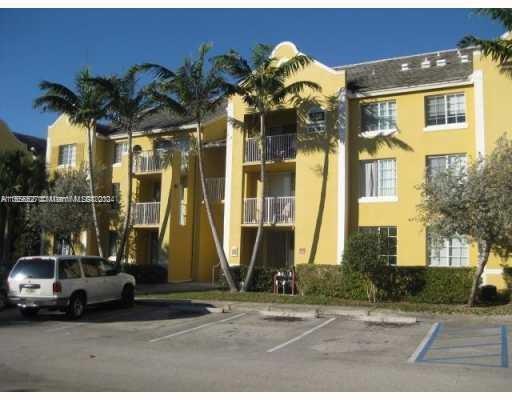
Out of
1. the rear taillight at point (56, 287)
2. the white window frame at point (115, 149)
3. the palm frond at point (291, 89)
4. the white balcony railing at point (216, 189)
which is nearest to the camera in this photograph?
the rear taillight at point (56, 287)

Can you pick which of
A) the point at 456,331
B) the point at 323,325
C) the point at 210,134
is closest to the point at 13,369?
the point at 323,325

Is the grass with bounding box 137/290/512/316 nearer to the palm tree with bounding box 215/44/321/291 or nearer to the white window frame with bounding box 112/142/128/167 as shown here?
the palm tree with bounding box 215/44/321/291

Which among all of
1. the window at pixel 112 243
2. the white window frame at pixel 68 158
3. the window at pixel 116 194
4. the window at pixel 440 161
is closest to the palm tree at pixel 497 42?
the window at pixel 440 161

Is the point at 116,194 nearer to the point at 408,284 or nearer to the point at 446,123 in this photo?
the point at 408,284

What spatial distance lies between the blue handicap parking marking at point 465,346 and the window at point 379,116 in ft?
32.8

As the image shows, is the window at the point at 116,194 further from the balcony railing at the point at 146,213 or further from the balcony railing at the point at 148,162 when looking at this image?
the balcony railing at the point at 148,162

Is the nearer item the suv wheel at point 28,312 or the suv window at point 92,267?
the suv wheel at point 28,312

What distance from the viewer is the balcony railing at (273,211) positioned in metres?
22.3

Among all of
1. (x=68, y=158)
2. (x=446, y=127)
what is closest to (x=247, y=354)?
(x=446, y=127)

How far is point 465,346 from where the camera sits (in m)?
10.6

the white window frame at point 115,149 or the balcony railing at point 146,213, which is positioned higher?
the white window frame at point 115,149

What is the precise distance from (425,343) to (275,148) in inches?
528

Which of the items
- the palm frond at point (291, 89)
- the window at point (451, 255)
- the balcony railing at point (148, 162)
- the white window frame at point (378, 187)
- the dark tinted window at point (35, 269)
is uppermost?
the palm frond at point (291, 89)

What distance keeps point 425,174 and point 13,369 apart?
14346 millimetres
